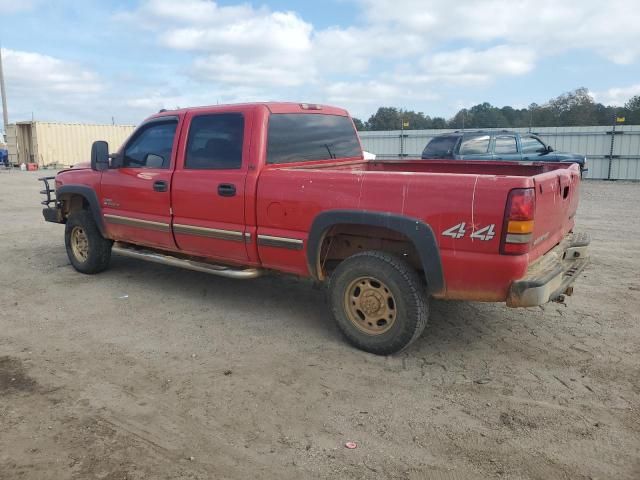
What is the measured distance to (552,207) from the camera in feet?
12.5

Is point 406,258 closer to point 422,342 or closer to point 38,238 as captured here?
point 422,342

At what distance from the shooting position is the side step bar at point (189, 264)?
471 centimetres

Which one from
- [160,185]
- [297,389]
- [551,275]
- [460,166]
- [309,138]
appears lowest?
[297,389]

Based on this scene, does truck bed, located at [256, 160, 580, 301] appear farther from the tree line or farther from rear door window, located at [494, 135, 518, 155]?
the tree line

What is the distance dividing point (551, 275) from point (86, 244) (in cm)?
525

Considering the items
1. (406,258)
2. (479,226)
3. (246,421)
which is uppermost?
(479,226)

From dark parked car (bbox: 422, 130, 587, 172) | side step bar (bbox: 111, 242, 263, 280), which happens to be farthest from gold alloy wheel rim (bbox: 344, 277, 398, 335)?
dark parked car (bbox: 422, 130, 587, 172)

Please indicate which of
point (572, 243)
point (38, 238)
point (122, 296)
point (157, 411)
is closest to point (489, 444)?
point (157, 411)

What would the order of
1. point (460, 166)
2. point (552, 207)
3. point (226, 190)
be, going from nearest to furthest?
1. point (552, 207)
2. point (226, 190)
3. point (460, 166)

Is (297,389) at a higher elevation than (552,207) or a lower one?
lower

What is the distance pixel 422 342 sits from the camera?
4312 mm

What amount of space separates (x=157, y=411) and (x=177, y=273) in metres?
3.40

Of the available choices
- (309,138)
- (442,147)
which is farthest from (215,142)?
(442,147)

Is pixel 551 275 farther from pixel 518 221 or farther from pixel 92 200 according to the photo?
pixel 92 200
